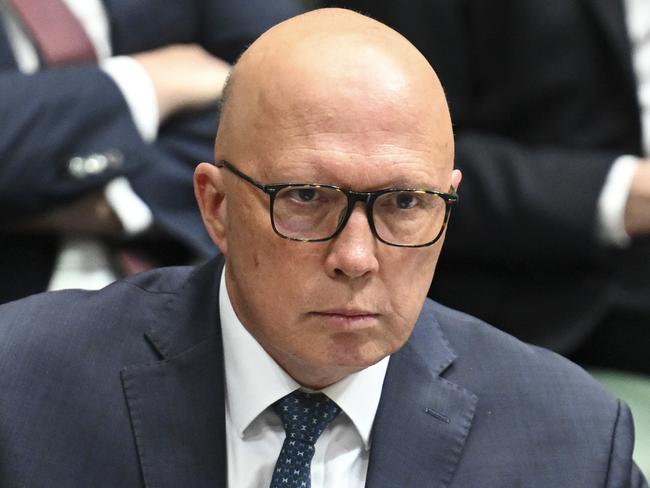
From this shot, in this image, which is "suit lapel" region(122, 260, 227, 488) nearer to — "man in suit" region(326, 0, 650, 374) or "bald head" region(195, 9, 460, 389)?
"bald head" region(195, 9, 460, 389)

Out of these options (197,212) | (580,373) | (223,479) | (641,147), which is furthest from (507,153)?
(223,479)

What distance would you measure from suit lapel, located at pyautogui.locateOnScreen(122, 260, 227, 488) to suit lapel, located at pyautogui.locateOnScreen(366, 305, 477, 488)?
0.67 ft

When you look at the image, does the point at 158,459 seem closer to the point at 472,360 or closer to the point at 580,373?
the point at 472,360

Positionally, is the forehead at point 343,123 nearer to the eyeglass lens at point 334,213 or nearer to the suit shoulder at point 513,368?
the eyeglass lens at point 334,213

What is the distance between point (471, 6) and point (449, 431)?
1.12m

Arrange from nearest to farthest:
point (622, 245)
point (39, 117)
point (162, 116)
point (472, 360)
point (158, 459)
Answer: point (158, 459) → point (472, 360) → point (39, 117) → point (162, 116) → point (622, 245)

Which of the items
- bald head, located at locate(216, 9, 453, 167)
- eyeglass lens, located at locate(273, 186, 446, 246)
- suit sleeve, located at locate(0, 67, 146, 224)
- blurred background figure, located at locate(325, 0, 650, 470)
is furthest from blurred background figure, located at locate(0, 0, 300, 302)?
eyeglass lens, located at locate(273, 186, 446, 246)

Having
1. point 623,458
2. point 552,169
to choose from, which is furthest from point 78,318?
point 552,169

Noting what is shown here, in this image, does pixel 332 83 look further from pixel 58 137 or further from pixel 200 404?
pixel 58 137

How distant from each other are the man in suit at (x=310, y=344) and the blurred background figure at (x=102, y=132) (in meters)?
0.43

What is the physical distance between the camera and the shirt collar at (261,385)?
67.0 inches

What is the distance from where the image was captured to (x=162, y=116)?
236cm

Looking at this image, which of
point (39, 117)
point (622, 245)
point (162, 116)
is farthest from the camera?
point (622, 245)

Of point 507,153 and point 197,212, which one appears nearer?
point 197,212
